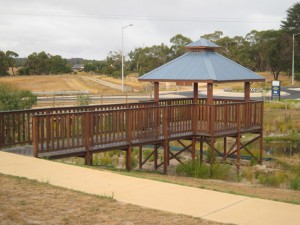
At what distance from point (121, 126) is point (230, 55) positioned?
8296 cm

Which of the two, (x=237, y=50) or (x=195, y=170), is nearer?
(x=195, y=170)

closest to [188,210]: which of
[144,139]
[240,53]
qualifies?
[144,139]

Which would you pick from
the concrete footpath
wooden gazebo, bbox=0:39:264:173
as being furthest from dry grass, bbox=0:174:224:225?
wooden gazebo, bbox=0:39:264:173

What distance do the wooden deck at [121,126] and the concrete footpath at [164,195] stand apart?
189cm

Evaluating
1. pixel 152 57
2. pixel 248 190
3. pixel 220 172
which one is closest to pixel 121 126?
pixel 220 172

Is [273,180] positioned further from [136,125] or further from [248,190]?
[136,125]

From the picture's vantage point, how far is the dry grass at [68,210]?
660 centimetres

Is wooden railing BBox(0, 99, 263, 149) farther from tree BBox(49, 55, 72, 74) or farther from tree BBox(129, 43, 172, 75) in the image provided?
tree BBox(49, 55, 72, 74)

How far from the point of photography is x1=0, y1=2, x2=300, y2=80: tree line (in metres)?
81.6

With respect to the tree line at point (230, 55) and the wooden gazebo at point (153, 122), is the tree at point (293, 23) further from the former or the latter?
the wooden gazebo at point (153, 122)

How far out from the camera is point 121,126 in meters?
14.2

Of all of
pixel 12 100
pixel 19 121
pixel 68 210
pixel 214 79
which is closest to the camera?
pixel 68 210

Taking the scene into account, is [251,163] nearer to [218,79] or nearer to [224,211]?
[218,79]

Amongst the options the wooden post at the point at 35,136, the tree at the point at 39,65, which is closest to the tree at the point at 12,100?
the wooden post at the point at 35,136
